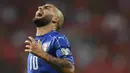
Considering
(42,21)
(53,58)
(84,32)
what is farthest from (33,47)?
(84,32)

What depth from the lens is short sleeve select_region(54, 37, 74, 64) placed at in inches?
80.7

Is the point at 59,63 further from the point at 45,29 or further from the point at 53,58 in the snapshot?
the point at 45,29

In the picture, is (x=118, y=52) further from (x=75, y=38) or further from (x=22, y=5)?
(x=22, y=5)

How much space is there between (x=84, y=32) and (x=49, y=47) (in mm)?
4301

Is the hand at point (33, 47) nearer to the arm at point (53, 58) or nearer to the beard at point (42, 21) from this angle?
the arm at point (53, 58)

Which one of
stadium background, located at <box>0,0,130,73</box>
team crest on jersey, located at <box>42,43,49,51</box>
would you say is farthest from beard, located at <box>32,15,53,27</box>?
stadium background, located at <box>0,0,130,73</box>

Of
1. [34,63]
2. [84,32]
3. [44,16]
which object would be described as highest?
[44,16]

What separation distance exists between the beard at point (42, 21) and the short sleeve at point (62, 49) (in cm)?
14

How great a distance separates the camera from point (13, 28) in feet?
21.5

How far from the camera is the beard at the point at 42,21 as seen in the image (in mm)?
2193

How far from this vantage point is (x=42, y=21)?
2.20m

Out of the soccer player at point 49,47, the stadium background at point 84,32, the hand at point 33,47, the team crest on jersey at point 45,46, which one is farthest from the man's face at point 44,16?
the stadium background at point 84,32

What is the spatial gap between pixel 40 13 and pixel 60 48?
0.85 ft

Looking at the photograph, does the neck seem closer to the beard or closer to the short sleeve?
the beard
